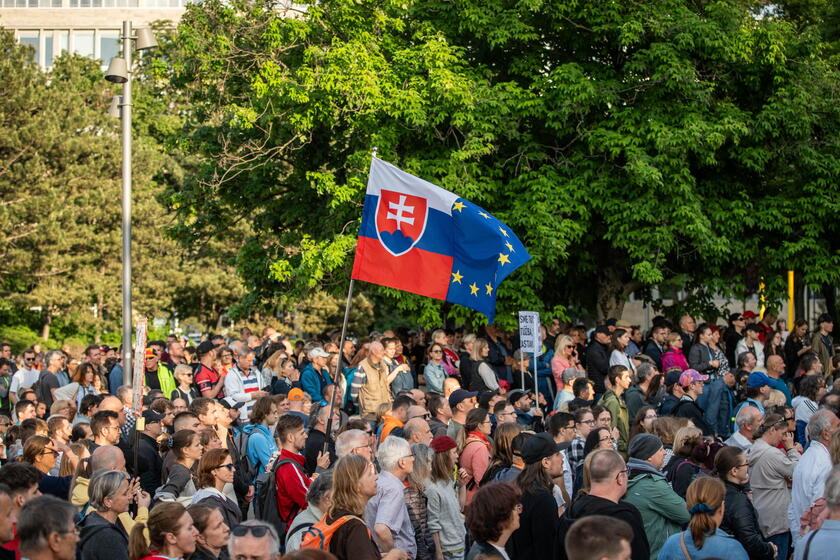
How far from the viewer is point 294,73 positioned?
71.2ft

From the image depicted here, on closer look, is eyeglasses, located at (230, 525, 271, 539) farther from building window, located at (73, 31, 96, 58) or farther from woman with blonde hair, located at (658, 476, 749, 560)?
building window, located at (73, 31, 96, 58)

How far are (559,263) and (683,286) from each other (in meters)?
3.34

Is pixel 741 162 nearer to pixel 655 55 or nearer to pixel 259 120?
pixel 655 55

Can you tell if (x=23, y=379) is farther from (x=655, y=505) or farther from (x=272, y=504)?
(x=655, y=505)

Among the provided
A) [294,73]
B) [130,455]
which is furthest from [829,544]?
[294,73]

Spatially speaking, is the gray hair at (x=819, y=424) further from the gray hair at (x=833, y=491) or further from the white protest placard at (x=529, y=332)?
the white protest placard at (x=529, y=332)

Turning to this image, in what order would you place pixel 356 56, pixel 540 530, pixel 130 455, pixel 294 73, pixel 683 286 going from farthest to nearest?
pixel 683 286, pixel 294 73, pixel 356 56, pixel 130 455, pixel 540 530

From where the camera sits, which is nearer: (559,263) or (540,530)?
(540,530)

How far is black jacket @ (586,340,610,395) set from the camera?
1555 centimetres

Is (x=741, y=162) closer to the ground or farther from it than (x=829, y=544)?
farther from it

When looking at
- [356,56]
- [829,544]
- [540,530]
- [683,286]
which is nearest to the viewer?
[829,544]

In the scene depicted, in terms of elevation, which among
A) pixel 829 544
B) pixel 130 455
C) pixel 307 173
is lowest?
pixel 130 455

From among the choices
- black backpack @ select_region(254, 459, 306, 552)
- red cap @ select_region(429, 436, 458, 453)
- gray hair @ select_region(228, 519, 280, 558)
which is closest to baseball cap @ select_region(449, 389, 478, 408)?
red cap @ select_region(429, 436, 458, 453)

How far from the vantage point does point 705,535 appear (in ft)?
20.4
